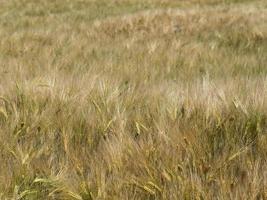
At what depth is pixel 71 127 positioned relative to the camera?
7.43 ft

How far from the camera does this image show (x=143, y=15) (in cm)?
1126

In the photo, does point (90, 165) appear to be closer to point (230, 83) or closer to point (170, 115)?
point (170, 115)

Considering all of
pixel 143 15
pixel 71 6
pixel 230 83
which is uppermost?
pixel 230 83

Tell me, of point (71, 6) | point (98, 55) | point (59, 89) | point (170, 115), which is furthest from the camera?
point (71, 6)

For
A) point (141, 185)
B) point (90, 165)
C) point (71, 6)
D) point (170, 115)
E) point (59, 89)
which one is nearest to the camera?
point (141, 185)

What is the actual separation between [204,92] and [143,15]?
8.94 metres

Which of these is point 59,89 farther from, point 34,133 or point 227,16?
point 227,16

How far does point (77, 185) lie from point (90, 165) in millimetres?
→ 161

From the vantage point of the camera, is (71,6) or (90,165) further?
(71,6)

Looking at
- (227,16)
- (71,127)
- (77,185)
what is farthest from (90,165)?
(227,16)

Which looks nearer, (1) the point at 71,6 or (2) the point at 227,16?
(2) the point at 227,16

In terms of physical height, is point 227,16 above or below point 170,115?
below

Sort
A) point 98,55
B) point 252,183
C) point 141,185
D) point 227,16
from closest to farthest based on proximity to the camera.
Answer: point 252,183, point 141,185, point 98,55, point 227,16

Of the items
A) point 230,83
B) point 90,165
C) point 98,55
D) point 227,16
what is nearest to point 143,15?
point 227,16
